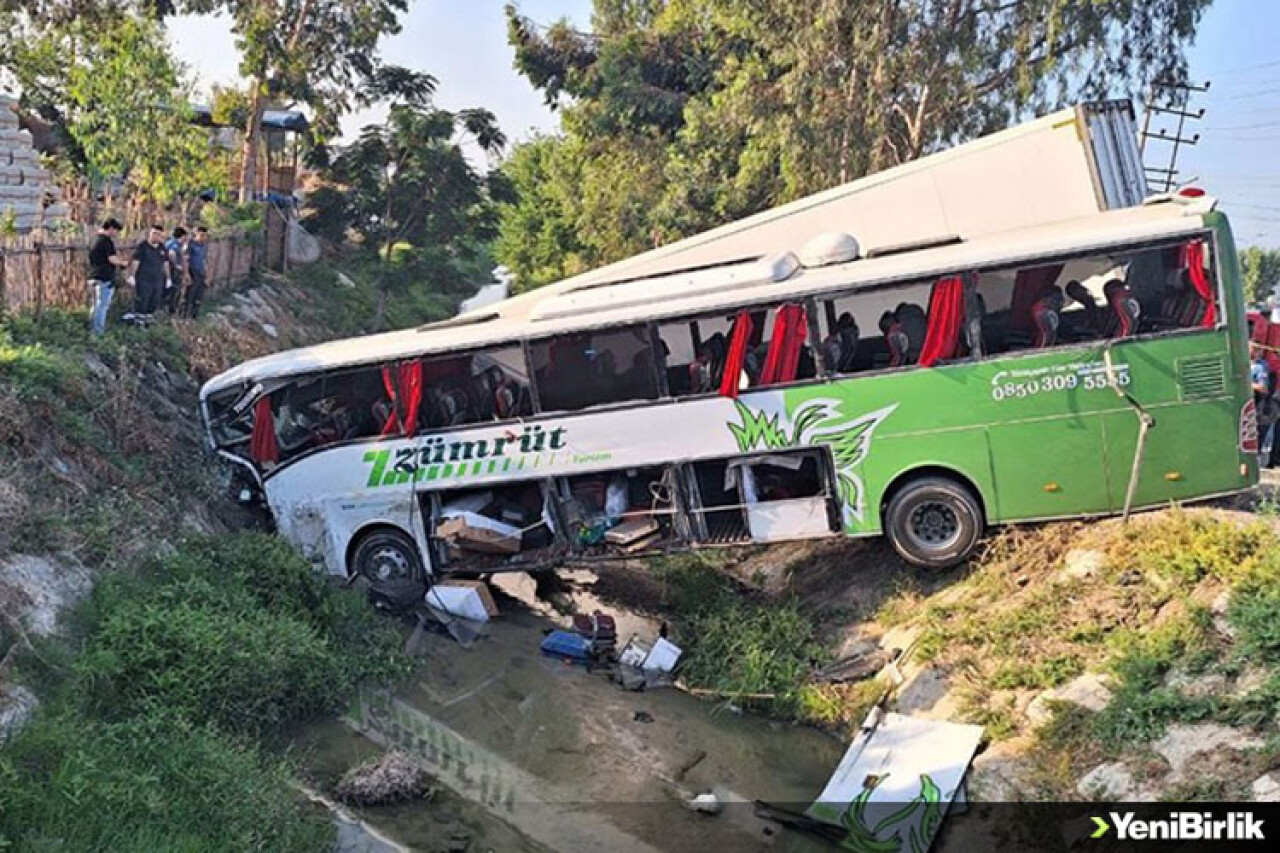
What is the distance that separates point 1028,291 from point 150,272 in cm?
1209

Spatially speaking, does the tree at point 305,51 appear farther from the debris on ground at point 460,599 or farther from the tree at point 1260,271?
the tree at point 1260,271

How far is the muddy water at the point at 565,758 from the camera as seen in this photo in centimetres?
809

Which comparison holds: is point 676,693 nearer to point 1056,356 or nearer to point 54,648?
point 1056,356

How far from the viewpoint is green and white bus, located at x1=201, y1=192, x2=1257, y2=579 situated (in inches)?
378

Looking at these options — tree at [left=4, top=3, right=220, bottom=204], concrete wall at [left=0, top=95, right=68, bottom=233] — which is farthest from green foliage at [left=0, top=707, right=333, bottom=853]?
tree at [left=4, top=3, right=220, bottom=204]

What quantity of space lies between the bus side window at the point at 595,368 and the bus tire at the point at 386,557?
243cm

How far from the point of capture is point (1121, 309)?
968 cm

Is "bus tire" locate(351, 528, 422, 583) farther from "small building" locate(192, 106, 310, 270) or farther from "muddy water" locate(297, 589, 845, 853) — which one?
"small building" locate(192, 106, 310, 270)

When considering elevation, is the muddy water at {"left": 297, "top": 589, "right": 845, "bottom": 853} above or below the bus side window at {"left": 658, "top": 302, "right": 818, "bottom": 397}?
below

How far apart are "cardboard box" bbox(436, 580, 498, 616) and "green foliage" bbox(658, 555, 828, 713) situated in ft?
6.95

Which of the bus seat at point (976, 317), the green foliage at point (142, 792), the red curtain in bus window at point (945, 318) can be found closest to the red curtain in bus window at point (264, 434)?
the green foliage at point (142, 792)

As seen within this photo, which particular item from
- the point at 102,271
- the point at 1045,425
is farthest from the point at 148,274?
the point at 1045,425

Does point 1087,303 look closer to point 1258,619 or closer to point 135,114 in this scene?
point 1258,619

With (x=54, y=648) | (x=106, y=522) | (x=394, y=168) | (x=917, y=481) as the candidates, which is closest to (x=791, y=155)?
(x=394, y=168)
